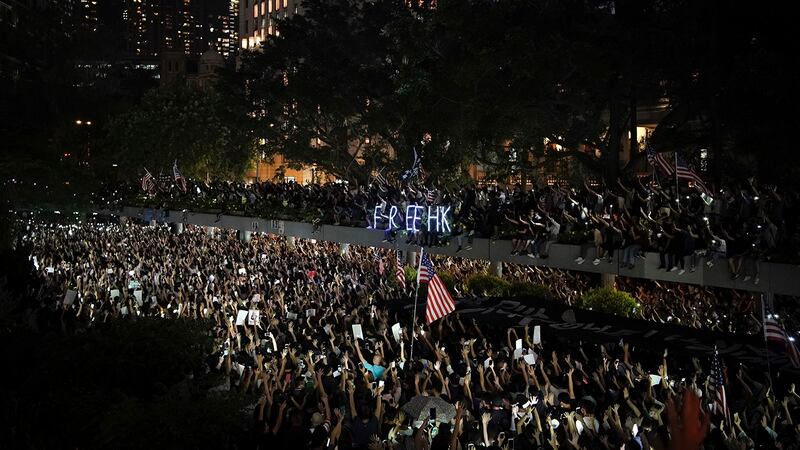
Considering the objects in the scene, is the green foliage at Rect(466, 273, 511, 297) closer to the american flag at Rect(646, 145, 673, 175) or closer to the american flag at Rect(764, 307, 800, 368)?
the american flag at Rect(646, 145, 673, 175)

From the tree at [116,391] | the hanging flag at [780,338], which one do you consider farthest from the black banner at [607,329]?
the tree at [116,391]

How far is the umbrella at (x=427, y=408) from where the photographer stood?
38.3 ft

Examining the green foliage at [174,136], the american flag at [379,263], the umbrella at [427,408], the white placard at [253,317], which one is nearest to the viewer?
the umbrella at [427,408]

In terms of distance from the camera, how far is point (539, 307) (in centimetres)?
2031

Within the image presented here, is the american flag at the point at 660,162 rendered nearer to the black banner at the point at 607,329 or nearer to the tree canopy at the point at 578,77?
the tree canopy at the point at 578,77

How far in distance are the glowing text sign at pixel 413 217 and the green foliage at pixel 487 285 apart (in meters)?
2.33

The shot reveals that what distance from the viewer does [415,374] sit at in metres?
13.8

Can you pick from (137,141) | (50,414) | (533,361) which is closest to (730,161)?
(533,361)

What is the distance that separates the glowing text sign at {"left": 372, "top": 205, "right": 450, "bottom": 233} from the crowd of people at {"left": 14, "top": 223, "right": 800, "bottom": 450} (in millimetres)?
2440

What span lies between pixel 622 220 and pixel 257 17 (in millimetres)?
93306

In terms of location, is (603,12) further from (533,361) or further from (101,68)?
(101,68)

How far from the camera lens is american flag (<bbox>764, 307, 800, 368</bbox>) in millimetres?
13677

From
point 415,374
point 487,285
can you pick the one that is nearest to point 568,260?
point 487,285

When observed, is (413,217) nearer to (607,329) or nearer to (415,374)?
(607,329)
